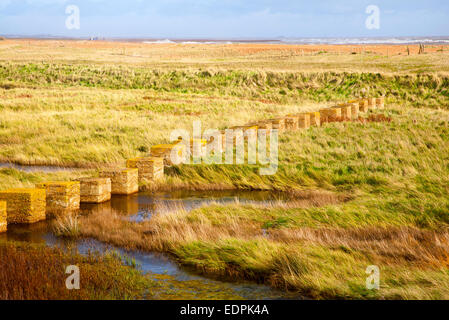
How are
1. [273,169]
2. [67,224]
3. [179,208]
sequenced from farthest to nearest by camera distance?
[273,169] < [179,208] < [67,224]

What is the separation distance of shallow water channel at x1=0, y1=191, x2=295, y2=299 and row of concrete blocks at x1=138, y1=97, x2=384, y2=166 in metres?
1.84

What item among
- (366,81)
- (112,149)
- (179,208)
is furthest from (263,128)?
(366,81)

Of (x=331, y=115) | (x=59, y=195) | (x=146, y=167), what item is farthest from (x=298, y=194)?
(x=331, y=115)

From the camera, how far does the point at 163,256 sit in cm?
876

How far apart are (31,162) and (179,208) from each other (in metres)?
7.79

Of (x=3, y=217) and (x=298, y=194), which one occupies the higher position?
(x=3, y=217)

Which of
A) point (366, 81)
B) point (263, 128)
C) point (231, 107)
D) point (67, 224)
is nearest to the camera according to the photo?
point (67, 224)

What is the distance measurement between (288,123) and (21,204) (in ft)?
40.3

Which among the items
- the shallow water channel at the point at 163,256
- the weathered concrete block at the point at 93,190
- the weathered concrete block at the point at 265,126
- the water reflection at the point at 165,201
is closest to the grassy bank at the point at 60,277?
the shallow water channel at the point at 163,256

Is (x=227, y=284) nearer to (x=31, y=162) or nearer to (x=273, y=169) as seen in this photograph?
(x=273, y=169)

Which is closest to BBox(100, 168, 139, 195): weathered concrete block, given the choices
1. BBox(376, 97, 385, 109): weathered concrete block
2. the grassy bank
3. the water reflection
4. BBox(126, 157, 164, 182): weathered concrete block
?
the water reflection

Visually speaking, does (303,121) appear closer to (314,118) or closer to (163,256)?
(314,118)

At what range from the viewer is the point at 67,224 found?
9.86m

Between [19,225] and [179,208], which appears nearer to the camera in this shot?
[19,225]
